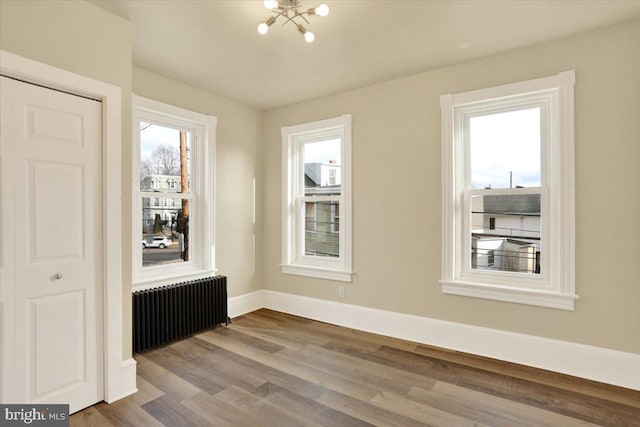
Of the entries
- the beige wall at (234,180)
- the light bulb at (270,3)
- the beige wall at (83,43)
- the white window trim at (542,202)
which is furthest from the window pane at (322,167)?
the beige wall at (83,43)

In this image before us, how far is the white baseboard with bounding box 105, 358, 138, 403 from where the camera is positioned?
237 cm

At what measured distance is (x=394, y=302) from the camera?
3.57 meters

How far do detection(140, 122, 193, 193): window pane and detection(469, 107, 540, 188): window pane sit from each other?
304cm

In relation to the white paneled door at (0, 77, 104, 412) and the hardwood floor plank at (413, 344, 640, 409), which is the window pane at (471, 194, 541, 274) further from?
the white paneled door at (0, 77, 104, 412)

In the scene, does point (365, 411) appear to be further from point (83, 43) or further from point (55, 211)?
point (83, 43)

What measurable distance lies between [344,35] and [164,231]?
2.62 metres

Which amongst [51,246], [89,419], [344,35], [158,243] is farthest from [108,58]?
[89,419]

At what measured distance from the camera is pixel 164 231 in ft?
11.8

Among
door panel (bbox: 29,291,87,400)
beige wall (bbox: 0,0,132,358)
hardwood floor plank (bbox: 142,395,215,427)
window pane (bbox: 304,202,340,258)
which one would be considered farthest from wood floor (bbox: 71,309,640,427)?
window pane (bbox: 304,202,340,258)

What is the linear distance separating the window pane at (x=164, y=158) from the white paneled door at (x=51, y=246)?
3.72ft

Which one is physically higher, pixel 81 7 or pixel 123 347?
pixel 81 7

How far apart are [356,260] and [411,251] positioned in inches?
26.1

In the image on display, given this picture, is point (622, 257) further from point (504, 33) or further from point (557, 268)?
point (504, 33)

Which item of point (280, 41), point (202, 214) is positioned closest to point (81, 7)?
point (280, 41)
